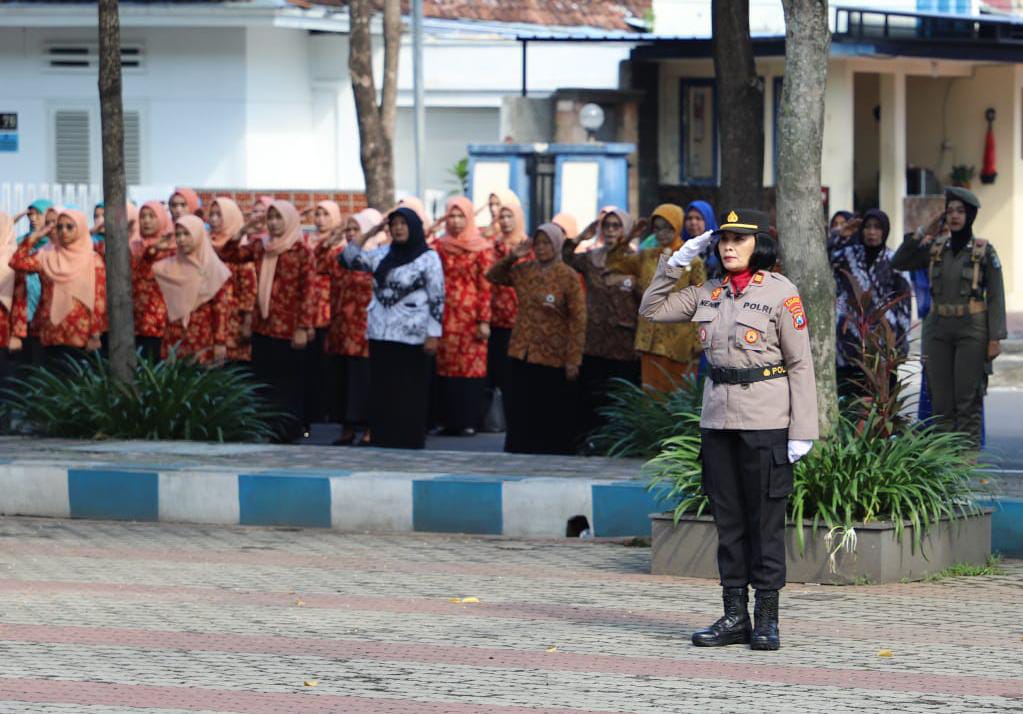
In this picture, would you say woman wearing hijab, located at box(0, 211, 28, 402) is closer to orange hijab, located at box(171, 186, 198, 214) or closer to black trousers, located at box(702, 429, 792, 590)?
orange hijab, located at box(171, 186, 198, 214)

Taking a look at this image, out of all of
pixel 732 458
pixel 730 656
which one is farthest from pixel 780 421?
pixel 730 656

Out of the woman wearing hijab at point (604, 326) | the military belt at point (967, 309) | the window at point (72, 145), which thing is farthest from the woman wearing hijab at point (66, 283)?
the window at point (72, 145)

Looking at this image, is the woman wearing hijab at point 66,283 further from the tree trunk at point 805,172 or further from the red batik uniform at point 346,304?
the tree trunk at point 805,172

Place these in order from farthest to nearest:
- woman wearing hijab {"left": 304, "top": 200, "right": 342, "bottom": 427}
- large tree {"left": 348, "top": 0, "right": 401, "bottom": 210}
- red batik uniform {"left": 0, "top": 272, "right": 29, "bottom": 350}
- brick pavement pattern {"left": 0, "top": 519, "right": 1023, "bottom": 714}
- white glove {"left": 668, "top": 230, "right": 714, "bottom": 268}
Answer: large tree {"left": 348, "top": 0, "right": 401, "bottom": 210} < red batik uniform {"left": 0, "top": 272, "right": 29, "bottom": 350} < woman wearing hijab {"left": 304, "top": 200, "right": 342, "bottom": 427} < white glove {"left": 668, "top": 230, "right": 714, "bottom": 268} < brick pavement pattern {"left": 0, "top": 519, "right": 1023, "bottom": 714}

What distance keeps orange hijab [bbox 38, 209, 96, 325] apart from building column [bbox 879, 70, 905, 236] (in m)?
14.4

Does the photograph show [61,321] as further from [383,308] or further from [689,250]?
[689,250]

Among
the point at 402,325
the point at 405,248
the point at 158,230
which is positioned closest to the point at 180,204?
the point at 158,230

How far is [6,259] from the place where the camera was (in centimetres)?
1678

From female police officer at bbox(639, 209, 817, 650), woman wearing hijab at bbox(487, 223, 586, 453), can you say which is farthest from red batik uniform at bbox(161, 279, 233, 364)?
female police officer at bbox(639, 209, 817, 650)

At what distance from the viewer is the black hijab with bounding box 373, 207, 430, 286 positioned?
14.2 metres

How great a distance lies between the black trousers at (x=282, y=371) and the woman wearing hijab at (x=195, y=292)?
426 millimetres

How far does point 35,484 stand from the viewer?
40.8 ft

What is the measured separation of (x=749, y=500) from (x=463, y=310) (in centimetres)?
805

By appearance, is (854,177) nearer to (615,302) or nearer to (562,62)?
(562,62)
